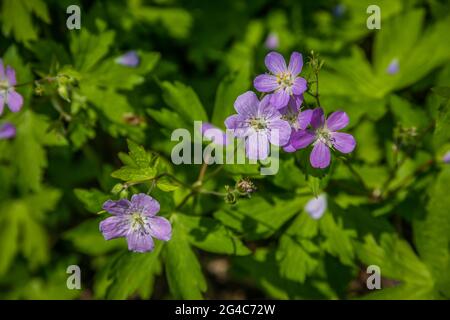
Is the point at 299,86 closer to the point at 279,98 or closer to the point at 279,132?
Result: the point at 279,98

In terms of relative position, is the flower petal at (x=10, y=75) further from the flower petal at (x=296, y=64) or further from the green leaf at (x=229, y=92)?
the flower petal at (x=296, y=64)

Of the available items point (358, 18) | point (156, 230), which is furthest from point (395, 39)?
point (156, 230)

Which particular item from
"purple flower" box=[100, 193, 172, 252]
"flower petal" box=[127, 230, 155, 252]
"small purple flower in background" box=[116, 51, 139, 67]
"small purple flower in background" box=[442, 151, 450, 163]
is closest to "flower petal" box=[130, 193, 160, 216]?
"purple flower" box=[100, 193, 172, 252]

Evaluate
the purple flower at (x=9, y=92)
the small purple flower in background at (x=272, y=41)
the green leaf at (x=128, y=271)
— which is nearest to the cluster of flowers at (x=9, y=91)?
the purple flower at (x=9, y=92)

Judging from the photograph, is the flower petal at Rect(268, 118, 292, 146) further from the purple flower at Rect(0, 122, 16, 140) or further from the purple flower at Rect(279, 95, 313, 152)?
the purple flower at Rect(0, 122, 16, 140)

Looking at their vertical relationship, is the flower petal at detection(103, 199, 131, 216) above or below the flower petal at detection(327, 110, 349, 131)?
below
